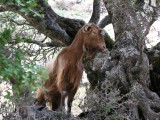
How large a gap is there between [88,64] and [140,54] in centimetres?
80

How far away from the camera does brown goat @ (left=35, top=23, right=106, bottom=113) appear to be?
2848 millimetres

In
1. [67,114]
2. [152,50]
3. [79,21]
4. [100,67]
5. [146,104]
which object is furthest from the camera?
[79,21]

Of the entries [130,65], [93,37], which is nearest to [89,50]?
[93,37]

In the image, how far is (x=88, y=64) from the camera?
359cm

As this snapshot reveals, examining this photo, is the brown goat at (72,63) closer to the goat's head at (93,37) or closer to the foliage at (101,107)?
the goat's head at (93,37)

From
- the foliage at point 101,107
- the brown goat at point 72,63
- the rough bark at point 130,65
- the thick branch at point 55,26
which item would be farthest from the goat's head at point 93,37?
the thick branch at point 55,26

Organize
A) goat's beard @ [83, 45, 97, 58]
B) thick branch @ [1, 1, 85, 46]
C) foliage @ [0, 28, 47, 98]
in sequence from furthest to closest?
thick branch @ [1, 1, 85, 46]
goat's beard @ [83, 45, 97, 58]
foliage @ [0, 28, 47, 98]

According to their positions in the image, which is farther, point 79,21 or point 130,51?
point 79,21

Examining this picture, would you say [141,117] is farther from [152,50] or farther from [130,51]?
[152,50]

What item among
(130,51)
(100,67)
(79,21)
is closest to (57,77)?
(100,67)

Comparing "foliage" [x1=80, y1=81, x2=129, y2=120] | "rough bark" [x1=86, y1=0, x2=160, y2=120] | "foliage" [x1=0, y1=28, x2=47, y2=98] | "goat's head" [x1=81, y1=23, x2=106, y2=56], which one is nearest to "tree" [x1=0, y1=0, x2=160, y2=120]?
"rough bark" [x1=86, y1=0, x2=160, y2=120]

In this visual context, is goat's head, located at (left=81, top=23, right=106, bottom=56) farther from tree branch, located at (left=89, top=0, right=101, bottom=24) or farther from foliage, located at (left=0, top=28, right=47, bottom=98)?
tree branch, located at (left=89, top=0, right=101, bottom=24)

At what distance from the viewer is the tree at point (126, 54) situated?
9.14 feet

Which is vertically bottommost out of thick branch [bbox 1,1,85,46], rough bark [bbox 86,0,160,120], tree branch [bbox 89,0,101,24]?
rough bark [bbox 86,0,160,120]
